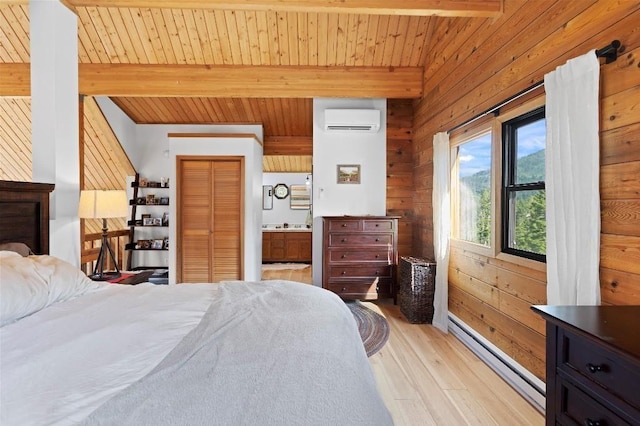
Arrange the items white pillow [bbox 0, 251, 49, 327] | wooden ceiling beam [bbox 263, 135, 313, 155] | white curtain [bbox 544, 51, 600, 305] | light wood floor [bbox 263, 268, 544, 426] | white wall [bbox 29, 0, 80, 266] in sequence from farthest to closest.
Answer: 1. wooden ceiling beam [bbox 263, 135, 313, 155]
2. white wall [bbox 29, 0, 80, 266]
3. light wood floor [bbox 263, 268, 544, 426]
4. white curtain [bbox 544, 51, 600, 305]
5. white pillow [bbox 0, 251, 49, 327]

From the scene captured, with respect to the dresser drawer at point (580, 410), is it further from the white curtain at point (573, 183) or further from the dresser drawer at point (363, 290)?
the dresser drawer at point (363, 290)

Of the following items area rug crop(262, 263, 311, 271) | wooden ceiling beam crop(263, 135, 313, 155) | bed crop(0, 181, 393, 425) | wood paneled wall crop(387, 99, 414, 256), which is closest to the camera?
bed crop(0, 181, 393, 425)

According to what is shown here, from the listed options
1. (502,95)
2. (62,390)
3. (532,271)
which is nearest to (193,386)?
(62,390)

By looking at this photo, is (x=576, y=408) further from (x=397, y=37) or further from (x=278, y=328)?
(x=397, y=37)

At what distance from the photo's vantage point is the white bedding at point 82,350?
2.32 feet

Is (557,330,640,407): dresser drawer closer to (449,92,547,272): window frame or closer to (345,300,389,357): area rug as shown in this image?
(449,92,547,272): window frame

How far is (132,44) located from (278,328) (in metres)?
4.09

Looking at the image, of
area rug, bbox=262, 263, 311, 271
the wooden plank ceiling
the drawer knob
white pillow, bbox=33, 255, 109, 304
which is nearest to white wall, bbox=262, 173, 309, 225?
area rug, bbox=262, 263, 311, 271

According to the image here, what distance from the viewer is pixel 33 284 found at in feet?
4.49

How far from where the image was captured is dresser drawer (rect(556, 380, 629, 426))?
963mm

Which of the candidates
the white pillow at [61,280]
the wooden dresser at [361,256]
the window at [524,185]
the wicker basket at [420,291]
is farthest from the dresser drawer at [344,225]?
the white pillow at [61,280]

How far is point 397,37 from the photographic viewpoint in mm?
3738

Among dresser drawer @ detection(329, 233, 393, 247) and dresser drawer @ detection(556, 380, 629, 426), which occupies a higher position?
dresser drawer @ detection(329, 233, 393, 247)

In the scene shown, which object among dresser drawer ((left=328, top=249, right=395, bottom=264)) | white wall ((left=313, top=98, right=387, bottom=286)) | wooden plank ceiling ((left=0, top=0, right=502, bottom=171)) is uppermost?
wooden plank ceiling ((left=0, top=0, right=502, bottom=171))
